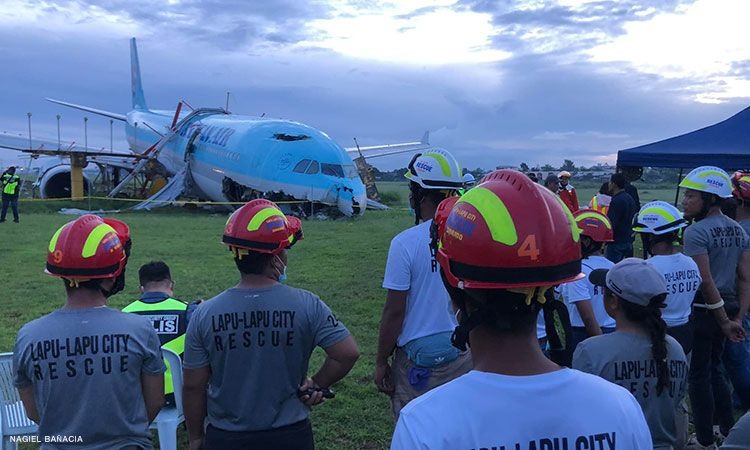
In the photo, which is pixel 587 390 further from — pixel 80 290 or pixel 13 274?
pixel 13 274

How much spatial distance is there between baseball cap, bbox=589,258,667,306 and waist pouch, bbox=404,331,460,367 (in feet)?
2.93

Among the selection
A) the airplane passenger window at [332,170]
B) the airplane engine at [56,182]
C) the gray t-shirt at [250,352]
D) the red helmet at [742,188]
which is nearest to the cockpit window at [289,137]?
the airplane passenger window at [332,170]

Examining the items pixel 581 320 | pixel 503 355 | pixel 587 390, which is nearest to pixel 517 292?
pixel 503 355

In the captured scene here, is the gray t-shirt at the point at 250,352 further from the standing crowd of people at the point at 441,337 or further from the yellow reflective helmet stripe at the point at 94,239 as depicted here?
the yellow reflective helmet stripe at the point at 94,239

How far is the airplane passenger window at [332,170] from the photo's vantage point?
73.3ft

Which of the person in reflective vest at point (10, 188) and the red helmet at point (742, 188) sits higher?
the red helmet at point (742, 188)

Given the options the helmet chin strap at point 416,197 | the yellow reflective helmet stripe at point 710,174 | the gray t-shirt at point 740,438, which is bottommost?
the gray t-shirt at point 740,438

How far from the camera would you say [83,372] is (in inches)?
100

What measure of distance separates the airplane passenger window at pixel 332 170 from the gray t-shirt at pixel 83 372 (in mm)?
19827

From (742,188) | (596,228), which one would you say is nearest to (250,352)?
(596,228)

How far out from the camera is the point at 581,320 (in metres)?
3.86

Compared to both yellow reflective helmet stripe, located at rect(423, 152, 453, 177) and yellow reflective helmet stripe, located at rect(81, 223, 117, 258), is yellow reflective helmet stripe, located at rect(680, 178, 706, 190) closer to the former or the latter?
yellow reflective helmet stripe, located at rect(423, 152, 453, 177)

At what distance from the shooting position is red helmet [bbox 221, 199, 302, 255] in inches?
111

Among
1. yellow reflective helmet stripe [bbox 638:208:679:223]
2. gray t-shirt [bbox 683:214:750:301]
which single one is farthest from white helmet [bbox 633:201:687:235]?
gray t-shirt [bbox 683:214:750:301]
